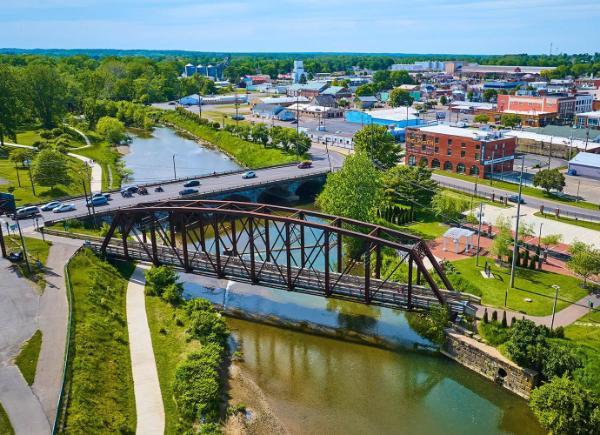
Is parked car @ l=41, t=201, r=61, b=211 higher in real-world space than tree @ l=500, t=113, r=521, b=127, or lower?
lower

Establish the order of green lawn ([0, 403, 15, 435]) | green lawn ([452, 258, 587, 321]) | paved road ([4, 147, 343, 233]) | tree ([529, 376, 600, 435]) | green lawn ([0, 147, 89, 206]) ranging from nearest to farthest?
green lawn ([0, 403, 15, 435]) → tree ([529, 376, 600, 435]) → green lawn ([452, 258, 587, 321]) → paved road ([4, 147, 343, 233]) → green lawn ([0, 147, 89, 206])

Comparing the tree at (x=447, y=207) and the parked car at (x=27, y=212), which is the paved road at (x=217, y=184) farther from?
the tree at (x=447, y=207)

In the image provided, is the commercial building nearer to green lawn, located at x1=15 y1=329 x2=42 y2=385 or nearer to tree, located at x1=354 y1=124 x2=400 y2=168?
tree, located at x1=354 y1=124 x2=400 y2=168

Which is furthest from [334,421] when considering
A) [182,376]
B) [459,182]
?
[459,182]

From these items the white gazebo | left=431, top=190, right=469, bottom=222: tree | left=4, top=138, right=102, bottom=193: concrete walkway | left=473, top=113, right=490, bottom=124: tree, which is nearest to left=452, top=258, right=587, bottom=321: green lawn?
the white gazebo

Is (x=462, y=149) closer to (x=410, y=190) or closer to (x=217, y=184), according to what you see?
(x=410, y=190)

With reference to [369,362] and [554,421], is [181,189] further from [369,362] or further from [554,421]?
[554,421]

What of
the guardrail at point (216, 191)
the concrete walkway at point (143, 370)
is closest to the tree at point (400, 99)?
the guardrail at point (216, 191)

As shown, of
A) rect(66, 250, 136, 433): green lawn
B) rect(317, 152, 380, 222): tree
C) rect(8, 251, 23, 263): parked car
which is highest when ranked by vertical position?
rect(317, 152, 380, 222): tree
